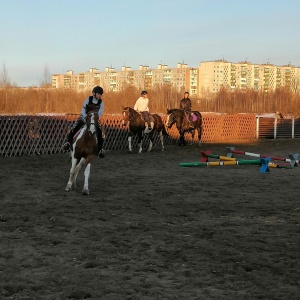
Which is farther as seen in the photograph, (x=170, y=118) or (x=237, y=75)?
(x=237, y=75)

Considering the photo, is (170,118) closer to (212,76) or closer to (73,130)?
(73,130)

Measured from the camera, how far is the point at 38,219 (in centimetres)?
796

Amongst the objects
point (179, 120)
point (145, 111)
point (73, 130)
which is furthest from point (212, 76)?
point (73, 130)

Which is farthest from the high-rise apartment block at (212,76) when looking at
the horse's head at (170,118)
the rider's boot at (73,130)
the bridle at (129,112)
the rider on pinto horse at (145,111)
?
the rider's boot at (73,130)

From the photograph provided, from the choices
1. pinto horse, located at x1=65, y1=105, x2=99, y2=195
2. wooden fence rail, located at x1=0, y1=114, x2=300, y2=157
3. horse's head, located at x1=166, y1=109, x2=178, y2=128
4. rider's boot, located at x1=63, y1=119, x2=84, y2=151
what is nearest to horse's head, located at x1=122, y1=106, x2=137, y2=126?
horse's head, located at x1=166, y1=109, x2=178, y2=128

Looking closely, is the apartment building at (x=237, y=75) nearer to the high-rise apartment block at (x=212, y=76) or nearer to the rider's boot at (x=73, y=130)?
the high-rise apartment block at (x=212, y=76)

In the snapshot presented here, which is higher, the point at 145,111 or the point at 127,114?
the point at 145,111

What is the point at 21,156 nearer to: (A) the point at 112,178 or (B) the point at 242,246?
(A) the point at 112,178

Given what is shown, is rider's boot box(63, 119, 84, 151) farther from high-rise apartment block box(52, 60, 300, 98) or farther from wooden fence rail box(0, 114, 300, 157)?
high-rise apartment block box(52, 60, 300, 98)

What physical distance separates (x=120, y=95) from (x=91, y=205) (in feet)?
177

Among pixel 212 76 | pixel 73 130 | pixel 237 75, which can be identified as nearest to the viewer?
pixel 73 130

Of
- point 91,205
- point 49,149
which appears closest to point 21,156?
point 49,149

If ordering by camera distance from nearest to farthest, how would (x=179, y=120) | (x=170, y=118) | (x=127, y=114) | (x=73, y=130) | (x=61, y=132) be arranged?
1. (x=73, y=130)
2. (x=127, y=114)
3. (x=61, y=132)
4. (x=170, y=118)
5. (x=179, y=120)

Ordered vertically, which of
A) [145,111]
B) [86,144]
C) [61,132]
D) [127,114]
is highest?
[145,111]
